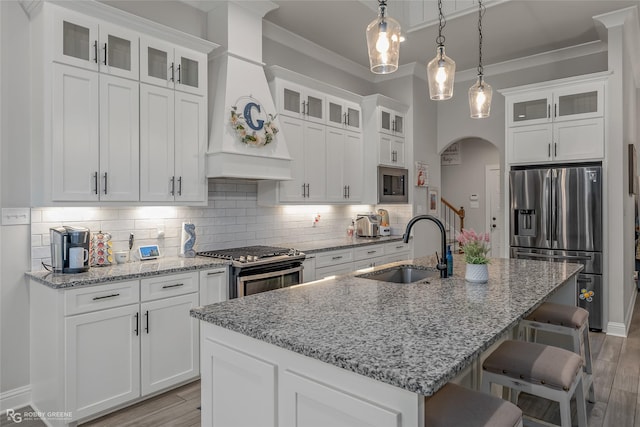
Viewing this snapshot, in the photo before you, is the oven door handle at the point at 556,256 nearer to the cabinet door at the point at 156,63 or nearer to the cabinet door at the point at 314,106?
the cabinet door at the point at 314,106

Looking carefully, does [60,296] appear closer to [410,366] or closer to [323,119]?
[410,366]

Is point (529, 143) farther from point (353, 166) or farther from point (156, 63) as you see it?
point (156, 63)

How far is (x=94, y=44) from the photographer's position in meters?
2.75

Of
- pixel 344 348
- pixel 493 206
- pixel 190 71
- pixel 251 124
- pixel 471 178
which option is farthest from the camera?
pixel 471 178

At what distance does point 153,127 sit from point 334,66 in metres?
2.84

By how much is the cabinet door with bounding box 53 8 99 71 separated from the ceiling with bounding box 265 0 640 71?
1724 mm

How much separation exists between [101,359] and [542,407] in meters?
2.84

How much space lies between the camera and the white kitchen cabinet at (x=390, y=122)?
203 inches

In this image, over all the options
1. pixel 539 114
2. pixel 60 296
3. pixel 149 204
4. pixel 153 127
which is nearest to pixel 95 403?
pixel 60 296

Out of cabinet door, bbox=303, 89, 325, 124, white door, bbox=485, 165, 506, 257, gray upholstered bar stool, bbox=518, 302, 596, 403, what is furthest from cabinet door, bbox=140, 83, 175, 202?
white door, bbox=485, 165, 506, 257

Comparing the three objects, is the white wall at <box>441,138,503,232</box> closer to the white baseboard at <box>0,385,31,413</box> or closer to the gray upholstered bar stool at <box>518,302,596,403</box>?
the gray upholstered bar stool at <box>518,302,596,403</box>

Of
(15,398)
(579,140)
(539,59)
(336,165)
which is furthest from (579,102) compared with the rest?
(15,398)

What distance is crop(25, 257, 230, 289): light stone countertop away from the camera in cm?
242

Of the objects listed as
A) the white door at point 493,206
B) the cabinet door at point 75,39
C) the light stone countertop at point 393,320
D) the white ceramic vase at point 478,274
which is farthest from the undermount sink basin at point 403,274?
the white door at point 493,206
